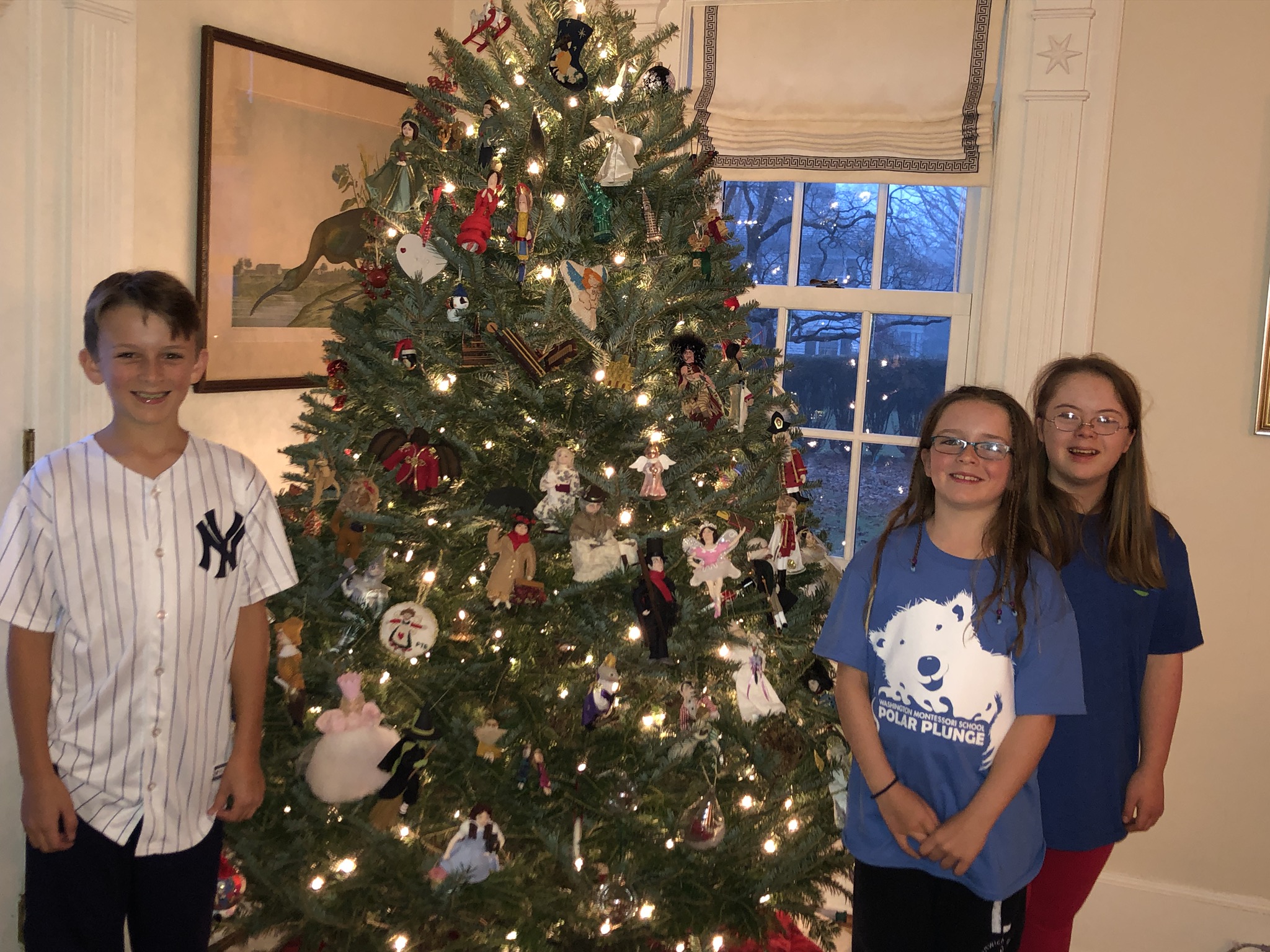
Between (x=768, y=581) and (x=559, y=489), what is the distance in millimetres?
421

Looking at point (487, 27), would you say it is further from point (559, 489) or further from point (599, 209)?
point (559, 489)

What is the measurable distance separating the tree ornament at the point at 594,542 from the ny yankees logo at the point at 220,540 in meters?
0.53

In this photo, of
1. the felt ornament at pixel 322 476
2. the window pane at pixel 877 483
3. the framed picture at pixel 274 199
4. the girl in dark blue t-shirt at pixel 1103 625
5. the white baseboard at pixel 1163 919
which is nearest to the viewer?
the girl in dark blue t-shirt at pixel 1103 625

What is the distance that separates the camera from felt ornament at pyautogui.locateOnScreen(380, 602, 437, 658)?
1.67 m

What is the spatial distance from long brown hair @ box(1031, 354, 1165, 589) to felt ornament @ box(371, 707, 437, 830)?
3.50 ft

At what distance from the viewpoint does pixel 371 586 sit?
1.74 m

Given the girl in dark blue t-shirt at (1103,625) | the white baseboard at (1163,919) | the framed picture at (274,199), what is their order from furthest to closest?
the white baseboard at (1163,919) < the framed picture at (274,199) < the girl in dark blue t-shirt at (1103,625)

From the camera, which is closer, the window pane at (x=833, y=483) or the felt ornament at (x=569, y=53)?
the felt ornament at (x=569, y=53)

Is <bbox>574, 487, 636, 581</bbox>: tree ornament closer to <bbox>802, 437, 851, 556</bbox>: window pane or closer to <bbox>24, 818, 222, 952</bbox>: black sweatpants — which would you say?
<bbox>24, 818, 222, 952</bbox>: black sweatpants

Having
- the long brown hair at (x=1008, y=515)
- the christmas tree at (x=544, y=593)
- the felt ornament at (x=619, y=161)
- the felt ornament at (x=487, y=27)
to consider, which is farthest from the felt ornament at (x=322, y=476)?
the long brown hair at (x=1008, y=515)

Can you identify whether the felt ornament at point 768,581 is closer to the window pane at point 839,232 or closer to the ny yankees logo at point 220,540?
the ny yankees logo at point 220,540

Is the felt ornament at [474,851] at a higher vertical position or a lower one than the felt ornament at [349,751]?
lower

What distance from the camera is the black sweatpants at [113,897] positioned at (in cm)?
139

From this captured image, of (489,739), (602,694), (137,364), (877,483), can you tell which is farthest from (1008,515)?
(877,483)
